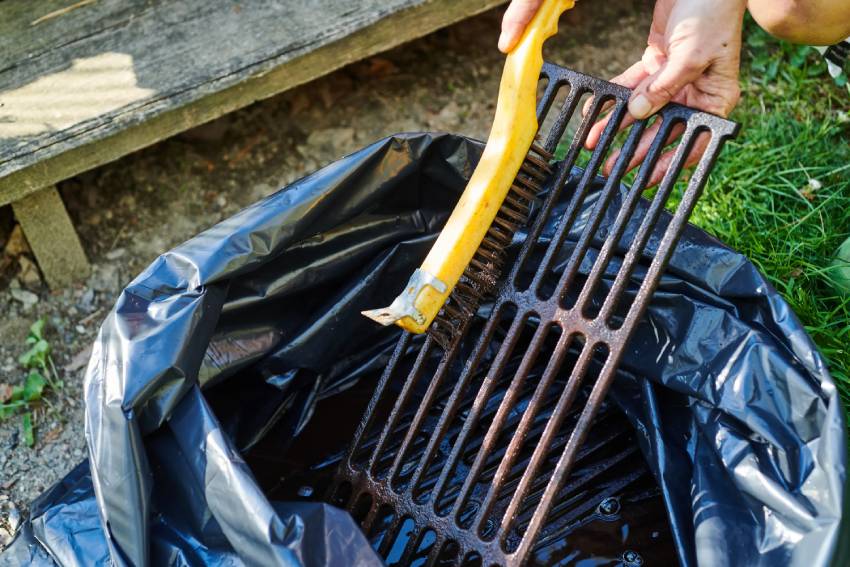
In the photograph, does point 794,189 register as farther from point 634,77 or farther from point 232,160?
point 232,160

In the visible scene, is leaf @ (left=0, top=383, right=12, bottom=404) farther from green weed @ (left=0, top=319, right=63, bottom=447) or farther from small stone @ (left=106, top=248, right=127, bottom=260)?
small stone @ (left=106, top=248, right=127, bottom=260)

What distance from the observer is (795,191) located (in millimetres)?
1785

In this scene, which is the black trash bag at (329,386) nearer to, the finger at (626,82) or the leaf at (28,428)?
the finger at (626,82)

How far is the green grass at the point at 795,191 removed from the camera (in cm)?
Result: 165

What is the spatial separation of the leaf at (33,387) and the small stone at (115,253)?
0.32 metres

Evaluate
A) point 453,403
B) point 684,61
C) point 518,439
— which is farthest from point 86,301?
point 684,61

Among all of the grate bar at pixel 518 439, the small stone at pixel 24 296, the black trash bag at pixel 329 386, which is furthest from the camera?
the small stone at pixel 24 296

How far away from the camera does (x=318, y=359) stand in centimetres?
159

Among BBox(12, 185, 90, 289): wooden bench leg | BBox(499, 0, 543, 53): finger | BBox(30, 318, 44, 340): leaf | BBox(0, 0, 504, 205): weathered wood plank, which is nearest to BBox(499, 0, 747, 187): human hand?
BBox(499, 0, 543, 53): finger

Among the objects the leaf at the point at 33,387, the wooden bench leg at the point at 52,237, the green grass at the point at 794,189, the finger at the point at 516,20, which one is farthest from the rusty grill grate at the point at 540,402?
the wooden bench leg at the point at 52,237

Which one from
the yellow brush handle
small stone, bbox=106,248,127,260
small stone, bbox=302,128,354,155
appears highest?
the yellow brush handle

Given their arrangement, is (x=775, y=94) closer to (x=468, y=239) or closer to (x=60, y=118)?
(x=468, y=239)

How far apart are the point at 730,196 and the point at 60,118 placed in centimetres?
130

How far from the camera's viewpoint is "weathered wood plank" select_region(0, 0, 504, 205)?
169 cm
